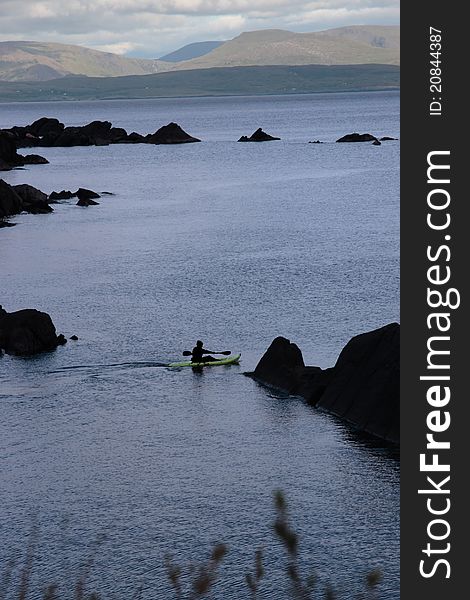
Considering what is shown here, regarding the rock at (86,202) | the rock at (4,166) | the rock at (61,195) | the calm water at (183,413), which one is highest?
the rock at (4,166)

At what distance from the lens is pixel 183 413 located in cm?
4722

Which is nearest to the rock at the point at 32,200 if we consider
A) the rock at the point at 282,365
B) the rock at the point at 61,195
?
the rock at the point at 61,195

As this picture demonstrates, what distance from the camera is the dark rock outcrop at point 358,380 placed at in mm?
43125

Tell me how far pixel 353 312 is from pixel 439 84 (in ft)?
181

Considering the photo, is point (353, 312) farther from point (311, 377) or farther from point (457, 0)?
point (457, 0)

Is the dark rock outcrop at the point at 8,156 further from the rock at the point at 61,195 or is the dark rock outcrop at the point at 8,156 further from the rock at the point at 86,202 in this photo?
the rock at the point at 86,202

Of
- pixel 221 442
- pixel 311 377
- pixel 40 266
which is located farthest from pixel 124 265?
pixel 221 442

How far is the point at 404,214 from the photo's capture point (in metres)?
9.93

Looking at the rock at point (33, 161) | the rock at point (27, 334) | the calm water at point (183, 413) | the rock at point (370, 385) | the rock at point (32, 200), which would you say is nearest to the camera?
the calm water at point (183, 413)

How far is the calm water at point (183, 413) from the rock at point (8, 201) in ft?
30.7

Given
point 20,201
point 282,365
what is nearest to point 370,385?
point 282,365

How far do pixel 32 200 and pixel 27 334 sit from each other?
65.9 meters

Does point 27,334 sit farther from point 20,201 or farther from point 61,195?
point 61,195

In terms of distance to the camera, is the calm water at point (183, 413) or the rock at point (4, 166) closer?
the calm water at point (183, 413)
